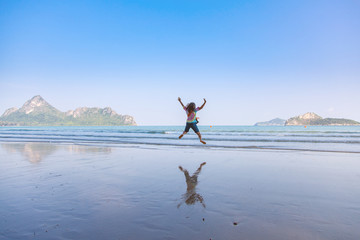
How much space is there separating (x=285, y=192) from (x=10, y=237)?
591 centimetres

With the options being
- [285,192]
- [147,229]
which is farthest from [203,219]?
[285,192]

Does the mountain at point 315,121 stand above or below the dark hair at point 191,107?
above

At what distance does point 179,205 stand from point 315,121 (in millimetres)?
191154

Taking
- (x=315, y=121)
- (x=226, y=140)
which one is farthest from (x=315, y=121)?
(x=226, y=140)

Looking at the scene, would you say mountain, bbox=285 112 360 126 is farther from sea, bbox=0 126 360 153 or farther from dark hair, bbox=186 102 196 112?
dark hair, bbox=186 102 196 112

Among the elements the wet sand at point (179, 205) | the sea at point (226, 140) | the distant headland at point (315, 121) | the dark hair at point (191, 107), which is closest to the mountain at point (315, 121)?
the distant headland at point (315, 121)

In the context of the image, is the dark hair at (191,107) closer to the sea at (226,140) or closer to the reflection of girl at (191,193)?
the reflection of girl at (191,193)

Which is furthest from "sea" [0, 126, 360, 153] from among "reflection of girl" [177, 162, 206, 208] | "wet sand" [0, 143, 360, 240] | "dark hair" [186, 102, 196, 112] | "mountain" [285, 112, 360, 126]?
"mountain" [285, 112, 360, 126]

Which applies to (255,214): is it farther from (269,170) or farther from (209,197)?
(269,170)

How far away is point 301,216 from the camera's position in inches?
173

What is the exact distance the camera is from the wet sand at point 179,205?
3.72m

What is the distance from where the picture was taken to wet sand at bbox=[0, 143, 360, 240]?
3.72 meters

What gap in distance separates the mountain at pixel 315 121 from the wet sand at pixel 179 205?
173 metres

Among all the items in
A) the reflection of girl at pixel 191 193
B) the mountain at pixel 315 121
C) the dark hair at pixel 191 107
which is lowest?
the reflection of girl at pixel 191 193
